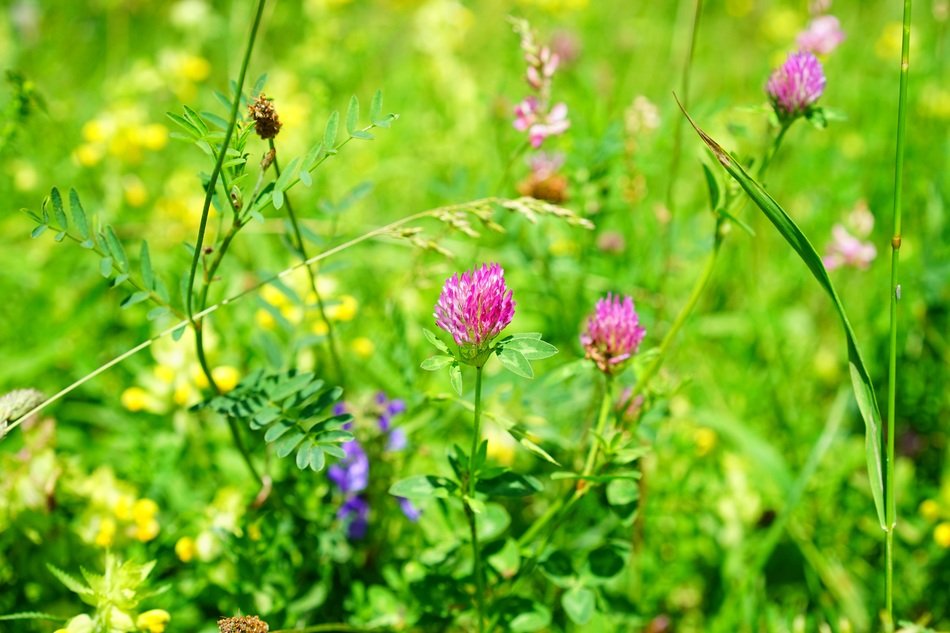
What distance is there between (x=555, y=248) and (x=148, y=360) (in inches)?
44.2

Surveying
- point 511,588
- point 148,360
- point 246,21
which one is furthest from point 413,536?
point 246,21

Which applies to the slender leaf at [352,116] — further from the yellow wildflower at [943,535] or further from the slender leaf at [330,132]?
the yellow wildflower at [943,535]

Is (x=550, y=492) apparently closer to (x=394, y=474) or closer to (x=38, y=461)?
(x=394, y=474)

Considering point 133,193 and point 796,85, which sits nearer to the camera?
point 796,85

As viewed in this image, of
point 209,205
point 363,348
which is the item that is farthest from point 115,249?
point 363,348

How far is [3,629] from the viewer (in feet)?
4.81

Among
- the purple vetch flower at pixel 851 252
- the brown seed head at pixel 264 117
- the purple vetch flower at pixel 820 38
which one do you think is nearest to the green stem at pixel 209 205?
the brown seed head at pixel 264 117

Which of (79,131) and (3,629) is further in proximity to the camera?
(79,131)

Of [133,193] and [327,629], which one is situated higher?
[133,193]

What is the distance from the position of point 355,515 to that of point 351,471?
89mm

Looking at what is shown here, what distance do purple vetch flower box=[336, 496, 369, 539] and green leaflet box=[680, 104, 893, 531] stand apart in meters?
0.90

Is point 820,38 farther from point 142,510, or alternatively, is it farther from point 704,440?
point 142,510

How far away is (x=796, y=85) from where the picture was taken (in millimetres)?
1341

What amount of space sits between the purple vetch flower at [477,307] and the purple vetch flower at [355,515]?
2.10ft
